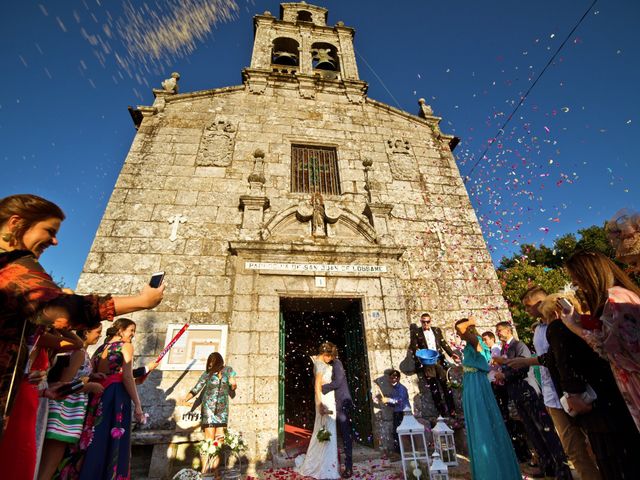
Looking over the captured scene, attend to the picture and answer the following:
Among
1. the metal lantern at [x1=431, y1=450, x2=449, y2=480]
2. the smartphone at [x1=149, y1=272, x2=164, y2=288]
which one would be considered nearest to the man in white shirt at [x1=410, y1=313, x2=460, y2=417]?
the metal lantern at [x1=431, y1=450, x2=449, y2=480]

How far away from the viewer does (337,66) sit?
33.4 ft

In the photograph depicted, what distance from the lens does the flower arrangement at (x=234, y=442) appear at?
4.15m

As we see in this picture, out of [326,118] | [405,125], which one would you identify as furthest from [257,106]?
[405,125]

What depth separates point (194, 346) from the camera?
5.25 metres

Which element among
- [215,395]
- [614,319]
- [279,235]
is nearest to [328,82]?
[279,235]

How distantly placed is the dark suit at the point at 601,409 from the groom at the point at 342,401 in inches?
116

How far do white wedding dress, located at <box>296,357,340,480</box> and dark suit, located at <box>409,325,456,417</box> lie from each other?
1.75 meters

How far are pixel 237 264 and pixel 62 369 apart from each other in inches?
141

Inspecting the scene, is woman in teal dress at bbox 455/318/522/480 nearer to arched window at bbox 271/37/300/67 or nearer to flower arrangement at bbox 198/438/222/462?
flower arrangement at bbox 198/438/222/462

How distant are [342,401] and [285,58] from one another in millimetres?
10371

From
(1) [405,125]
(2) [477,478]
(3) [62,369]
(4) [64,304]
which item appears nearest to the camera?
(4) [64,304]

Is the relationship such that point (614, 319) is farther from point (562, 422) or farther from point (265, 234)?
point (265, 234)

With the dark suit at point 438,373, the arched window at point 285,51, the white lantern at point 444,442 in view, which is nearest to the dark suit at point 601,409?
the white lantern at point 444,442

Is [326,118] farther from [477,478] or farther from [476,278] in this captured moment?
[477,478]
